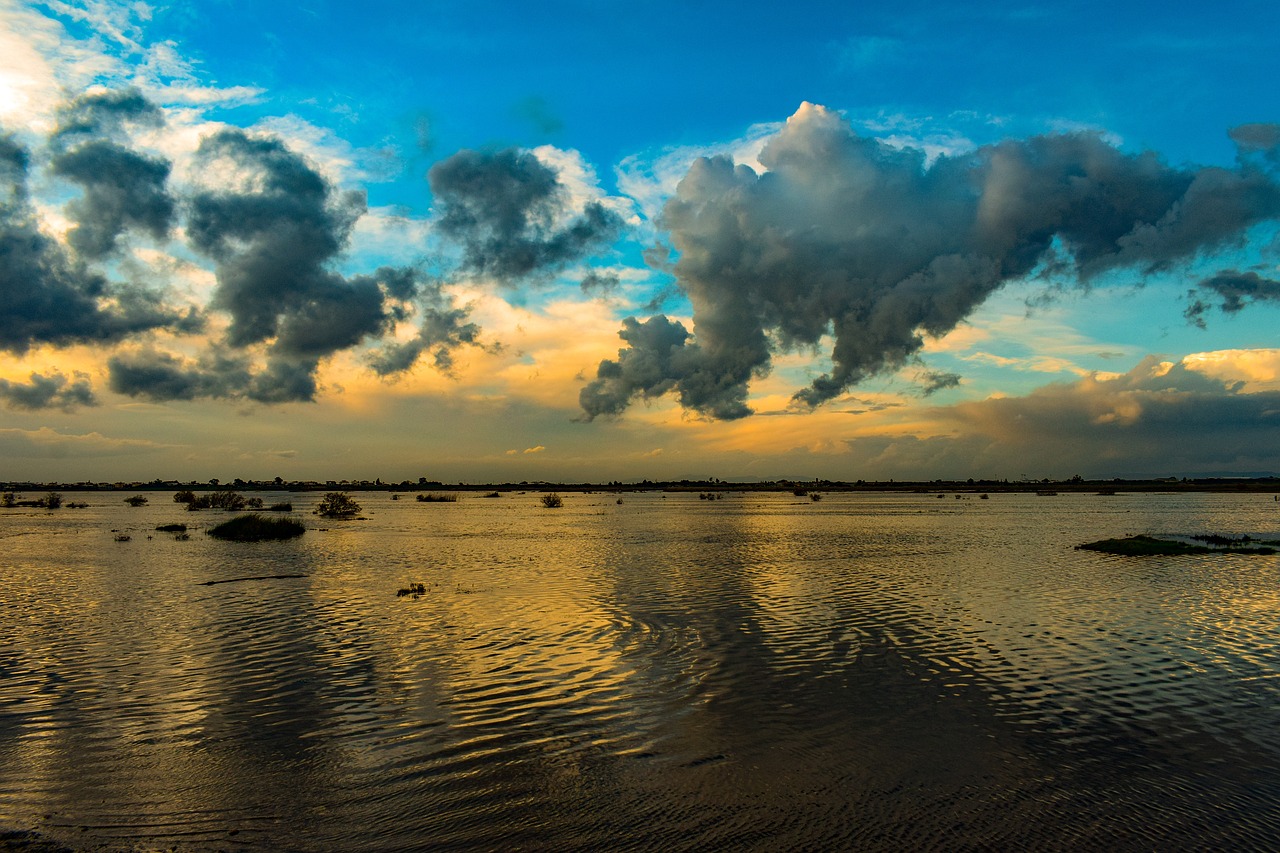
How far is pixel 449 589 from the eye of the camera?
30.2 metres

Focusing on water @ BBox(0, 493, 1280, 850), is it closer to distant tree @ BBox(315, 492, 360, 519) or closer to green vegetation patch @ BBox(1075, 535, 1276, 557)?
green vegetation patch @ BBox(1075, 535, 1276, 557)

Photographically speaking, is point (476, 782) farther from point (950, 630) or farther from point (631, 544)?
point (631, 544)

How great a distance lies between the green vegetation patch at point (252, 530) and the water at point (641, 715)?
26058mm

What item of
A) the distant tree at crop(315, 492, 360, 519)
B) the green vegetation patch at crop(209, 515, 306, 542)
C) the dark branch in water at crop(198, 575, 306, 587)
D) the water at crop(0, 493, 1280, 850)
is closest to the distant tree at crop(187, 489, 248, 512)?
the distant tree at crop(315, 492, 360, 519)

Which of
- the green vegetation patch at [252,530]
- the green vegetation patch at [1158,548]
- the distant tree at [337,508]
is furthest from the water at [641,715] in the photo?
the distant tree at [337,508]

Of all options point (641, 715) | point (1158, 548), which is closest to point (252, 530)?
point (641, 715)

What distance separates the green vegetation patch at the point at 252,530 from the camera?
57281 millimetres

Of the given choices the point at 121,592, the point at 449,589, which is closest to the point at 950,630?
the point at 449,589

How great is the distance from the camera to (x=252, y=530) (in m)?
58.1

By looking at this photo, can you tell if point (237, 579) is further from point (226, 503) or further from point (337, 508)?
point (226, 503)

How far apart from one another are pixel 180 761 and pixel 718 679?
397 inches

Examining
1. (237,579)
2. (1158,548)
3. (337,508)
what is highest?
(337,508)

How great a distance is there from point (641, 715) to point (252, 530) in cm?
5331

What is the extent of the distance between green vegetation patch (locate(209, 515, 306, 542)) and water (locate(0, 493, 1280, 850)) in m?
26.1
